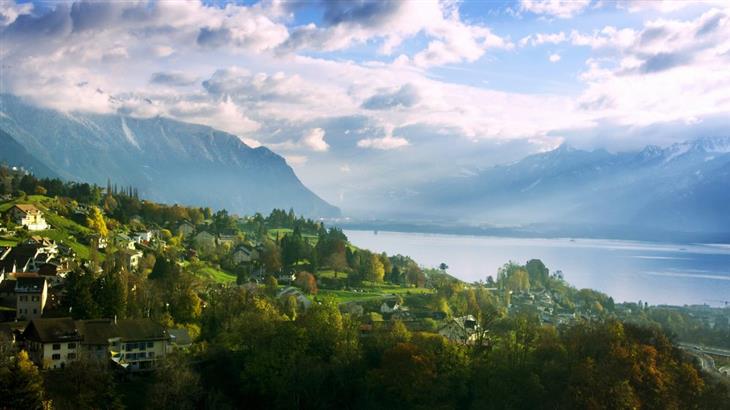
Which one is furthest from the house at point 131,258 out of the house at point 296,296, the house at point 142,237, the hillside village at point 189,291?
the house at point 296,296

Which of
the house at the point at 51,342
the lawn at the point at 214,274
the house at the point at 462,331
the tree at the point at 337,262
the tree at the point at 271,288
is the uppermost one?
the tree at the point at 337,262

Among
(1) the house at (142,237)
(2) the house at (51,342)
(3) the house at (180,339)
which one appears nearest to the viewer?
(2) the house at (51,342)

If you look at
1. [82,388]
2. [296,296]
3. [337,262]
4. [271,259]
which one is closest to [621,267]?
[337,262]

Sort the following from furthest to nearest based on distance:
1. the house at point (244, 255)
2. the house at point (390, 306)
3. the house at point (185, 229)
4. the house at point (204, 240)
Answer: the house at point (185, 229)
the house at point (204, 240)
the house at point (244, 255)
the house at point (390, 306)

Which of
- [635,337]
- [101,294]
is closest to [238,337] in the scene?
[101,294]

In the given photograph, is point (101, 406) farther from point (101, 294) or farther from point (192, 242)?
point (192, 242)

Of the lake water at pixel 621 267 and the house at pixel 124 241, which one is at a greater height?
the house at pixel 124 241

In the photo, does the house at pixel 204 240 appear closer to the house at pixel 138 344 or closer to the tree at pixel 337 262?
the tree at pixel 337 262
